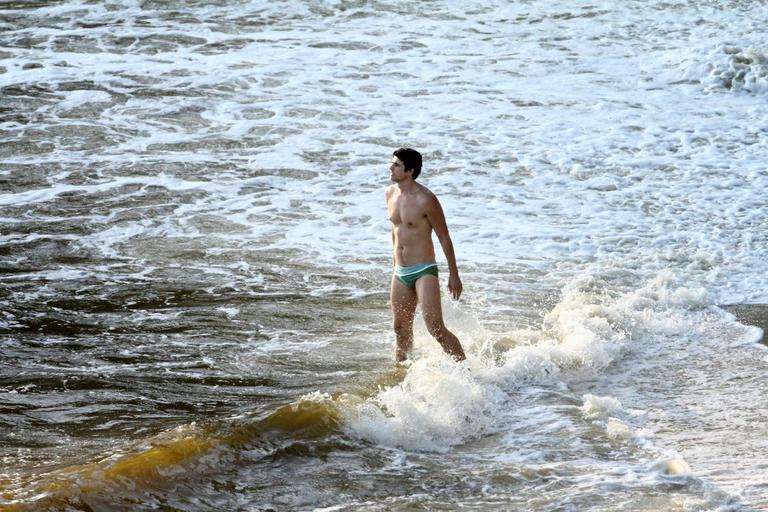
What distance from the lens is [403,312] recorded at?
25.7 feet

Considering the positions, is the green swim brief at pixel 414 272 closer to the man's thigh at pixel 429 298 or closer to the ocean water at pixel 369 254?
the man's thigh at pixel 429 298

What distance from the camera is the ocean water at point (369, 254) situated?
20.6 feet

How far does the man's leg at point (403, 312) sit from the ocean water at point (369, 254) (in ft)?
0.53

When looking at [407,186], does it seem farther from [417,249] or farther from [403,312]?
[403,312]

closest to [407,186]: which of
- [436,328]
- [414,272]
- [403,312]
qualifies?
[414,272]

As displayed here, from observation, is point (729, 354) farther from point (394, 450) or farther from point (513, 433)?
point (394, 450)

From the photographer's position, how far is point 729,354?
856 centimetres

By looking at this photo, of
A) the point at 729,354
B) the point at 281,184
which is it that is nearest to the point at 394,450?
the point at 729,354

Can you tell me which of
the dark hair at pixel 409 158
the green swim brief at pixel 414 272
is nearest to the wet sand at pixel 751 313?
the green swim brief at pixel 414 272

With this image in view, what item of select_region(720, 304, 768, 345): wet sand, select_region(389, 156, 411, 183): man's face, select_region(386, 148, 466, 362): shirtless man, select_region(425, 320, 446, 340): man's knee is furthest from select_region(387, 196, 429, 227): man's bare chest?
select_region(720, 304, 768, 345): wet sand

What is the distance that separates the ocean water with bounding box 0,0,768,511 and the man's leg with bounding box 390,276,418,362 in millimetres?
163

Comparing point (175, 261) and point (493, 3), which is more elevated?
point (493, 3)

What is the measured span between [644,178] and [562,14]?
30.4 feet

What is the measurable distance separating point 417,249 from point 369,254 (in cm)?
370
